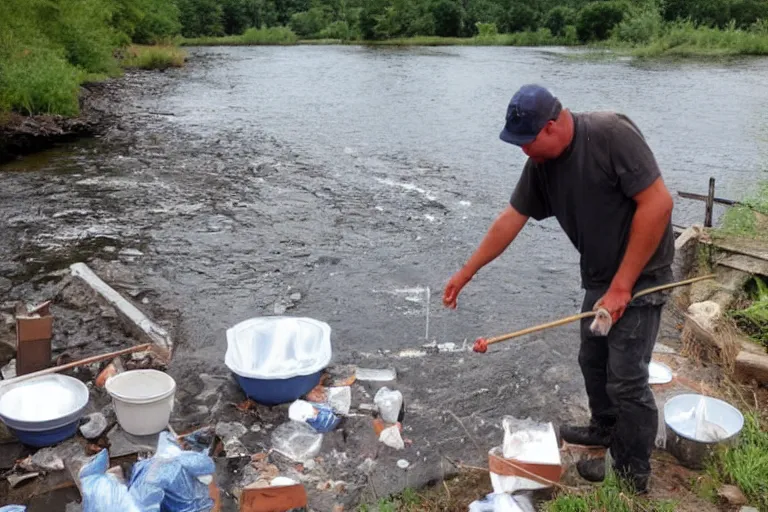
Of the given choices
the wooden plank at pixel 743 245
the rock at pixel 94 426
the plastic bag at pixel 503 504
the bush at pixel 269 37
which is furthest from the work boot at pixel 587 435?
the bush at pixel 269 37

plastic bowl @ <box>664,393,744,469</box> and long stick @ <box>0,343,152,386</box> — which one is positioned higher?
plastic bowl @ <box>664,393,744,469</box>

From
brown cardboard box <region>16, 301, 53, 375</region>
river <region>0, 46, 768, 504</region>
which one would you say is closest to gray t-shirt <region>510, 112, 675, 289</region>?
river <region>0, 46, 768, 504</region>

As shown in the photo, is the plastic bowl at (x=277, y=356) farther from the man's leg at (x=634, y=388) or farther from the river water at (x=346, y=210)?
the man's leg at (x=634, y=388)

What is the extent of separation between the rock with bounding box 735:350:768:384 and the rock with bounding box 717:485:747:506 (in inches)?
54.7

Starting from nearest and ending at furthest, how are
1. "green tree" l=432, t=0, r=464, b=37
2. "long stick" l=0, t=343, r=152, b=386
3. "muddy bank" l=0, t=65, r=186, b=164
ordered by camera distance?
"long stick" l=0, t=343, r=152, b=386 → "muddy bank" l=0, t=65, r=186, b=164 → "green tree" l=432, t=0, r=464, b=37

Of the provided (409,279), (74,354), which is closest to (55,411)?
(74,354)

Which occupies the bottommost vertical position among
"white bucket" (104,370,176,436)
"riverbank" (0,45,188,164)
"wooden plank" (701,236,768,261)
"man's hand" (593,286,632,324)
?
"riverbank" (0,45,188,164)

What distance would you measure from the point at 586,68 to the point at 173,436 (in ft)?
88.2

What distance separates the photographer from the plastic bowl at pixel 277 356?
14.4ft

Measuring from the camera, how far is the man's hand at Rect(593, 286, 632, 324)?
3.00m

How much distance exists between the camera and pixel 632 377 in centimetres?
316

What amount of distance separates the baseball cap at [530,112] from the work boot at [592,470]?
5.62ft

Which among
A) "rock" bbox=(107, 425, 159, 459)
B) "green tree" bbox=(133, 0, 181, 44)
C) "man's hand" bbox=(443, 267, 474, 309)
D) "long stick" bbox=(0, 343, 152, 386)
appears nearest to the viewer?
"man's hand" bbox=(443, 267, 474, 309)

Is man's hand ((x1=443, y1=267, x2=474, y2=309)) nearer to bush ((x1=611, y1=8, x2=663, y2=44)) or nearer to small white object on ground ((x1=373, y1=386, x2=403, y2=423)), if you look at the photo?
small white object on ground ((x1=373, y1=386, x2=403, y2=423))
